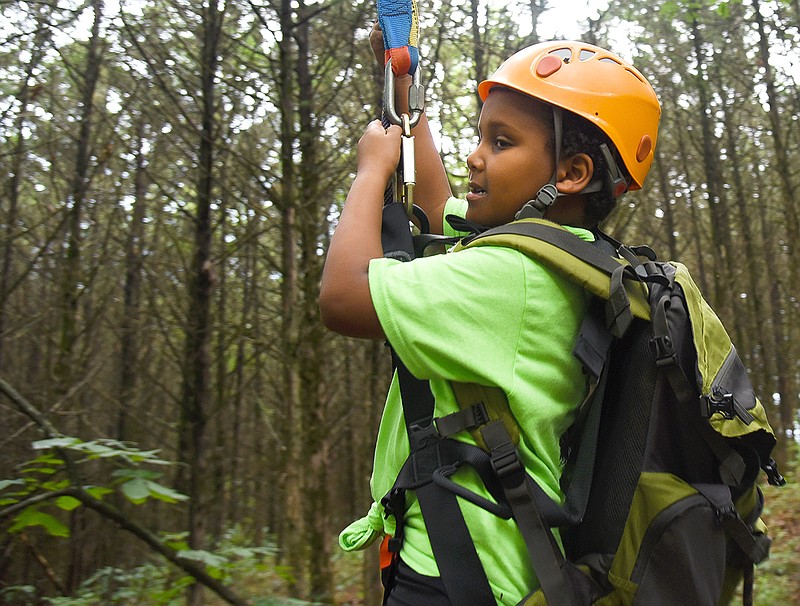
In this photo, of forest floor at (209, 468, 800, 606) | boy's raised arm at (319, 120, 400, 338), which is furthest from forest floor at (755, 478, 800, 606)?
boy's raised arm at (319, 120, 400, 338)

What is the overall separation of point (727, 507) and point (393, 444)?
30.0 inches

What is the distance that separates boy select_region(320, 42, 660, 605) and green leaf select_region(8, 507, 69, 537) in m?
1.20

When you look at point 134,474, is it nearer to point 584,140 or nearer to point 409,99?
point 409,99

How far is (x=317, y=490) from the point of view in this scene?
5.62m

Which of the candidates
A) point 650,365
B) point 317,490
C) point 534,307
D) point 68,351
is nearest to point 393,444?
point 534,307

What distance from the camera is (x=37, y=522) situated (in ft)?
8.05

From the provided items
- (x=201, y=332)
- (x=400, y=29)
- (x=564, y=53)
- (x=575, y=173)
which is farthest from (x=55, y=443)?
(x=201, y=332)

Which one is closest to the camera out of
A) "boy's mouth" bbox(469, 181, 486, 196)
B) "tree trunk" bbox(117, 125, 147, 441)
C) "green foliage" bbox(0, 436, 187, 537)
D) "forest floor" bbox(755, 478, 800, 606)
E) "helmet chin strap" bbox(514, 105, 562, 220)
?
"helmet chin strap" bbox(514, 105, 562, 220)

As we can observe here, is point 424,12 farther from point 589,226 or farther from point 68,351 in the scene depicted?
point 589,226

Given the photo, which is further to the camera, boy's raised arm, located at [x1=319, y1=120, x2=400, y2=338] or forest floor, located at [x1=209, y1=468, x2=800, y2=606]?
forest floor, located at [x1=209, y1=468, x2=800, y2=606]

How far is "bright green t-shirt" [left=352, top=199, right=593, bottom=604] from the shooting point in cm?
155

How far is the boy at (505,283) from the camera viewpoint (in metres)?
1.56

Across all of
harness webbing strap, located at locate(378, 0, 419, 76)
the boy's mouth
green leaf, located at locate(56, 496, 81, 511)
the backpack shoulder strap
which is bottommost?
green leaf, located at locate(56, 496, 81, 511)

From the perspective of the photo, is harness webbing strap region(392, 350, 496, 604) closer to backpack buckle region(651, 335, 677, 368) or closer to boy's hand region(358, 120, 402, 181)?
backpack buckle region(651, 335, 677, 368)
